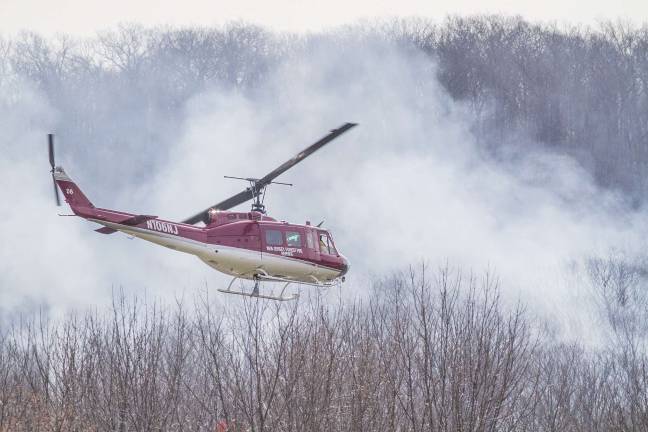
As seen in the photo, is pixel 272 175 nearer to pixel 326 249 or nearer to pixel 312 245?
pixel 312 245

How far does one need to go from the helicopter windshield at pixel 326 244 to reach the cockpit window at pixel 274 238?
1.29 meters

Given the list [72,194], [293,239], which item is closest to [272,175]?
[293,239]

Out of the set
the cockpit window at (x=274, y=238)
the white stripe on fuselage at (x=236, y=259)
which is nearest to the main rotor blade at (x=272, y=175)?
the cockpit window at (x=274, y=238)

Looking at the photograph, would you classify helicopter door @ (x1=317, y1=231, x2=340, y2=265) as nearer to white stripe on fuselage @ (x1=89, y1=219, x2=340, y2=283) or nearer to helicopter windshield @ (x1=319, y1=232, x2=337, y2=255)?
helicopter windshield @ (x1=319, y1=232, x2=337, y2=255)

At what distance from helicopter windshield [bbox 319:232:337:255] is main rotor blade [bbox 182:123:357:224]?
2.00 meters

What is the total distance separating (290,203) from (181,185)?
6.49 metres

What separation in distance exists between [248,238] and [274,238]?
70 cm

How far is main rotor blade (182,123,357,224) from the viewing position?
3288 centimetres

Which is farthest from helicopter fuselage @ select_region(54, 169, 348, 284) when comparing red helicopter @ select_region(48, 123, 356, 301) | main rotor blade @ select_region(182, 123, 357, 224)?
main rotor blade @ select_region(182, 123, 357, 224)

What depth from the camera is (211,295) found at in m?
62.5

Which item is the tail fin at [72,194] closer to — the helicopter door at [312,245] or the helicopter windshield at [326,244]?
the helicopter door at [312,245]

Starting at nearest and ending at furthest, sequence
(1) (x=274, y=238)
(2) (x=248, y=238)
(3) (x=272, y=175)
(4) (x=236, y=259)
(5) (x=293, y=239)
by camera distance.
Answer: (3) (x=272, y=175), (4) (x=236, y=259), (2) (x=248, y=238), (1) (x=274, y=238), (5) (x=293, y=239)

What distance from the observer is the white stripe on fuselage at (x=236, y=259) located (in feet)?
110

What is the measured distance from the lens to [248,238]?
3425cm
